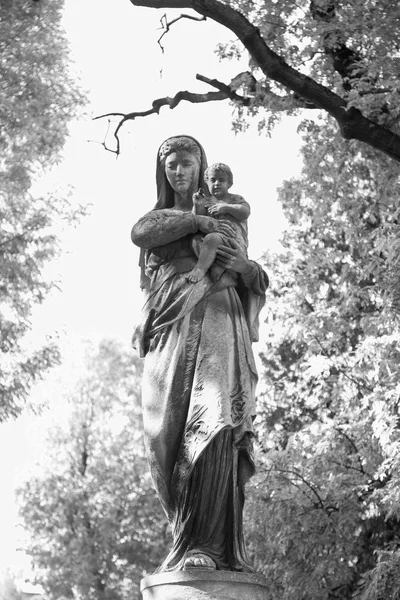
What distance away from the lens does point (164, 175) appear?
23.0ft

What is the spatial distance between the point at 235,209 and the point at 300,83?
5705mm

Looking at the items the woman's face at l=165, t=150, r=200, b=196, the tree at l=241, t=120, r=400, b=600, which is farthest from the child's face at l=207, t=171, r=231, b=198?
the tree at l=241, t=120, r=400, b=600

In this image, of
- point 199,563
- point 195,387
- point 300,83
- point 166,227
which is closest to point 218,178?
point 166,227

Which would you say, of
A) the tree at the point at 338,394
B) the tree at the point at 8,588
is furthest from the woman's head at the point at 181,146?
the tree at the point at 8,588

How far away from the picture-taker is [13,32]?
16234 millimetres

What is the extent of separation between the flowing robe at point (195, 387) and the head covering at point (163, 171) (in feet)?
0.98

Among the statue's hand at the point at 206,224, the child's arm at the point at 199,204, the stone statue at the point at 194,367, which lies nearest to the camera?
the stone statue at the point at 194,367

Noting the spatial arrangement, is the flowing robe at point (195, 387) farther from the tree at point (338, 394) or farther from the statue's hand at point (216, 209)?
the tree at point (338, 394)

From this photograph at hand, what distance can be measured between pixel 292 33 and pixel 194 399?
8.66m

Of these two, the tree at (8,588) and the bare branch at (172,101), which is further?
the tree at (8,588)

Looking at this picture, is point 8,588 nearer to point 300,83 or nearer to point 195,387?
point 300,83

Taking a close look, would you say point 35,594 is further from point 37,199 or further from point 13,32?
point 13,32

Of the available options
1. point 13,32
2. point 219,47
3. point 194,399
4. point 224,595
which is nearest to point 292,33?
point 219,47

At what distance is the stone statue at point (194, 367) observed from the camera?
593 cm
